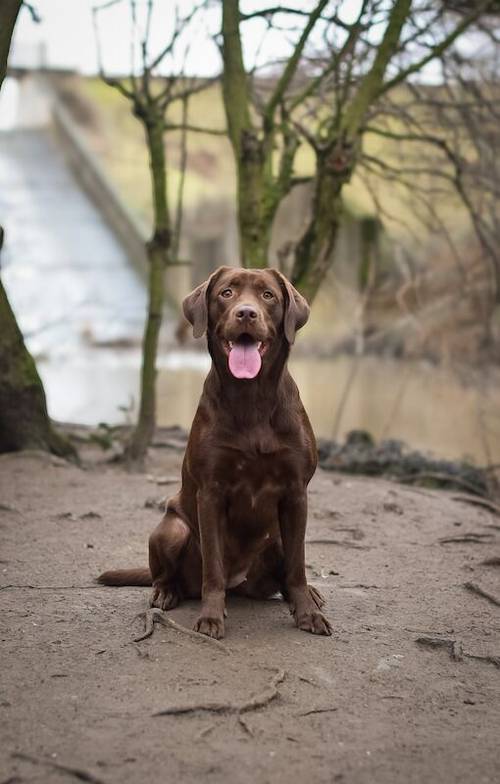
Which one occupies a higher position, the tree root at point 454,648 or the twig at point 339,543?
the tree root at point 454,648

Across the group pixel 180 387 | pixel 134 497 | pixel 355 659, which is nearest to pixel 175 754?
pixel 355 659

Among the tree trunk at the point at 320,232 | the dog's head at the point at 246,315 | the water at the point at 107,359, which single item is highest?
the tree trunk at the point at 320,232

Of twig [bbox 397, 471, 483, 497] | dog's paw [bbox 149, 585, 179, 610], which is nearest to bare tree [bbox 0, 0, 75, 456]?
twig [bbox 397, 471, 483, 497]

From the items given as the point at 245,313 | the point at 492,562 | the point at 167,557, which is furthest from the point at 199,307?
the point at 492,562

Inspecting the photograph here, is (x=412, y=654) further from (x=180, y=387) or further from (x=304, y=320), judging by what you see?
(x=180, y=387)

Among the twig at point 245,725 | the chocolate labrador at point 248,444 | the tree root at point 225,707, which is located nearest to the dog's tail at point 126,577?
the chocolate labrador at point 248,444

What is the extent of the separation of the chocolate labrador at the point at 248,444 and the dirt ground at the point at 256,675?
0.21m

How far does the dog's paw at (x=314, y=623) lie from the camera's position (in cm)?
455

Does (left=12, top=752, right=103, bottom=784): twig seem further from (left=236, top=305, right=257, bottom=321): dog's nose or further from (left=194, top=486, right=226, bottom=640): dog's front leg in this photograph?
(left=236, top=305, right=257, bottom=321): dog's nose

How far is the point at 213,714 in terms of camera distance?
3.66 metres

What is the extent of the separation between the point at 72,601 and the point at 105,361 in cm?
1581

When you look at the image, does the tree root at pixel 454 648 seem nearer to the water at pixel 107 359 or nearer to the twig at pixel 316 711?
the twig at pixel 316 711

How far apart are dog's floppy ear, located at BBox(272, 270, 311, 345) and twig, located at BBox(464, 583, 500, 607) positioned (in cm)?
175

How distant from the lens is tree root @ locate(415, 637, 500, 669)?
4.37 meters
